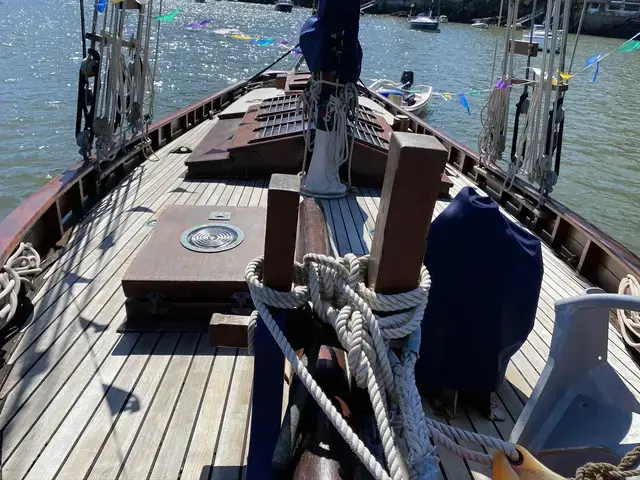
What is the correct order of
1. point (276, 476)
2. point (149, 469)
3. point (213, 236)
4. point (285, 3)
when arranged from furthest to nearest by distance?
1. point (285, 3)
2. point (213, 236)
3. point (149, 469)
4. point (276, 476)

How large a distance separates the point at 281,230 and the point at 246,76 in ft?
64.5

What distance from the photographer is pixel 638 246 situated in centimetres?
734

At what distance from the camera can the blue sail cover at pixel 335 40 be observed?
3.90 m

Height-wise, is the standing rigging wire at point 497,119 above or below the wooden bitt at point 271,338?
above

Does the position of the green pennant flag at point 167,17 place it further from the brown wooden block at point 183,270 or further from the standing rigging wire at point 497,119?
the standing rigging wire at point 497,119

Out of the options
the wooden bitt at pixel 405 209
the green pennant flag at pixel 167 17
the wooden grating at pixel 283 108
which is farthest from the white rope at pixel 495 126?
the wooden bitt at pixel 405 209

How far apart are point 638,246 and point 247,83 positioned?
7096mm

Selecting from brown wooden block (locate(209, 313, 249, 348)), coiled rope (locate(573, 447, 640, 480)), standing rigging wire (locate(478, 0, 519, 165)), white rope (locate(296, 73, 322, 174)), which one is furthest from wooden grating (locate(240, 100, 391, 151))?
coiled rope (locate(573, 447, 640, 480))

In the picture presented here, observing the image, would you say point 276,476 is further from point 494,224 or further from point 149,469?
point 494,224

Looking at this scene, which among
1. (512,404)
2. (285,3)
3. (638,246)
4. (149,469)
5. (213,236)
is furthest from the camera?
(285,3)

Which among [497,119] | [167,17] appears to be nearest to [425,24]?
[167,17]

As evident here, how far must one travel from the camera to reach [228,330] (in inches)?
54.7

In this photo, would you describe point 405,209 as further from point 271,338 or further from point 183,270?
point 183,270

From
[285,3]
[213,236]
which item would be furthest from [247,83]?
[285,3]
